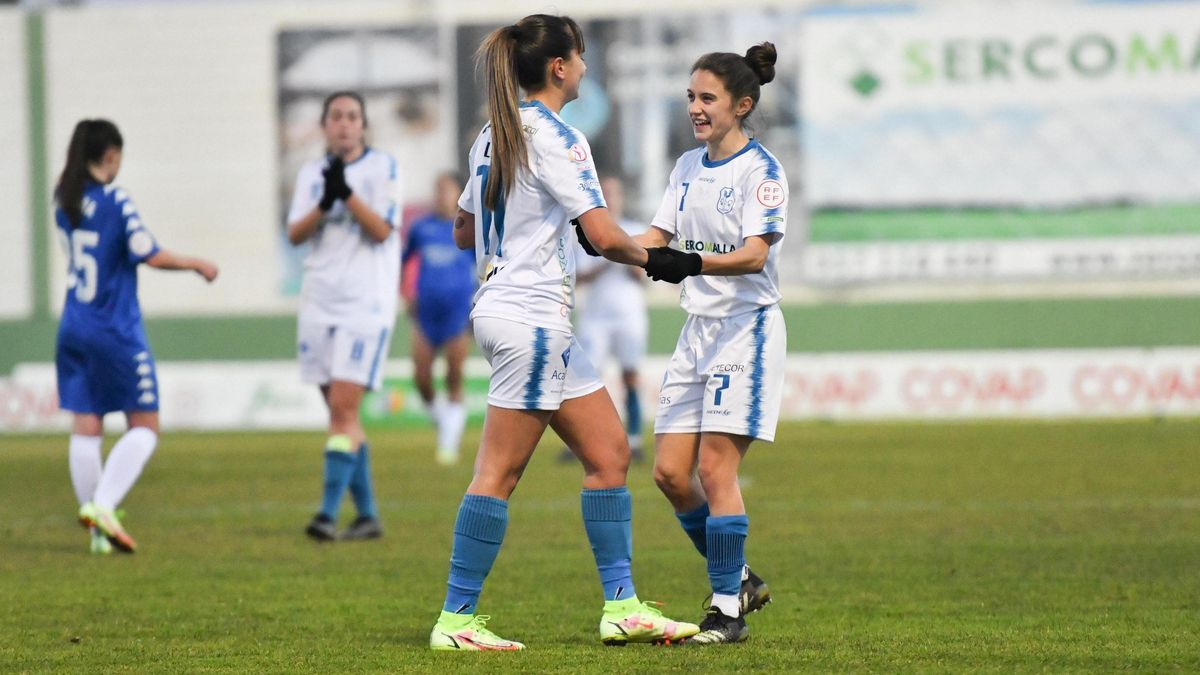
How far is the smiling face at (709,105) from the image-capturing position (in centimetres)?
607

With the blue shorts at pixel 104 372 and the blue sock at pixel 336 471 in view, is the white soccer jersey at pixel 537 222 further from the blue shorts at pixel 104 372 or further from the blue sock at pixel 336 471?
the blue sock at pixel 336 471

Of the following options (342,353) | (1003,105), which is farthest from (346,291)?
(1003,105)

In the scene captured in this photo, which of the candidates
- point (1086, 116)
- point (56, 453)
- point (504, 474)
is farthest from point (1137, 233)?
point (504, 474)

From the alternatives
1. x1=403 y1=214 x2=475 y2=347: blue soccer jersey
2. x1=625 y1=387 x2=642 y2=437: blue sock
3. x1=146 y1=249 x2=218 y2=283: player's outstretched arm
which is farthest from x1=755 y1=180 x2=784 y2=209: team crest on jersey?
x1=625 y1=387 x2=642 y2=437: blue sock

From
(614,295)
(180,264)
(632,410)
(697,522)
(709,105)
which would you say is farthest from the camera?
(614,295)

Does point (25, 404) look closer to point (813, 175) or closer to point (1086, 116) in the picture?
point (813, 175)

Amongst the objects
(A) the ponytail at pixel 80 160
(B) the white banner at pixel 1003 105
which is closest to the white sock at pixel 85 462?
(A) the ponytail at pixel 80 160

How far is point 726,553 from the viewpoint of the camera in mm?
5969

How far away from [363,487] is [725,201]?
13.4 feet

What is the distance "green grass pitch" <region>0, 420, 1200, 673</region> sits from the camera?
224 inches

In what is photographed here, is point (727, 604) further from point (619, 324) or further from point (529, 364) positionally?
point (619, 324)

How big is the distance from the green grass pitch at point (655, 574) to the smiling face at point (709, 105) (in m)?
1.77

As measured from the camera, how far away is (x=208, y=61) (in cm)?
2869

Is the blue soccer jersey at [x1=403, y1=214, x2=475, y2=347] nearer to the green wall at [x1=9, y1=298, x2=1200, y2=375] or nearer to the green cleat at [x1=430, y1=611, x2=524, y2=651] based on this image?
the green cleat at [x1=430, y1=611, x2=524, y2=651]
